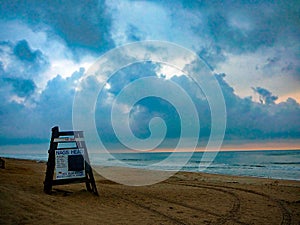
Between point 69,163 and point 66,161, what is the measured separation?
6.2 inches

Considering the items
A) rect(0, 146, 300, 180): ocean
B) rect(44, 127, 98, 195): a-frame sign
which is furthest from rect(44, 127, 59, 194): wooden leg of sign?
rect(0, 146, 300, 180): ocean

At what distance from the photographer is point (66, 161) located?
37.1ft

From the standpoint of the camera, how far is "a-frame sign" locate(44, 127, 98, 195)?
1108cm

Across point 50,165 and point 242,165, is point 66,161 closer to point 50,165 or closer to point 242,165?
point 50,165

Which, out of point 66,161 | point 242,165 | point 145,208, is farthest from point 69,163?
A: point 242,165

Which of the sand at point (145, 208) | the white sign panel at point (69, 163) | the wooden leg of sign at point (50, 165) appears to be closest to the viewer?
the sand at point (145, 208)

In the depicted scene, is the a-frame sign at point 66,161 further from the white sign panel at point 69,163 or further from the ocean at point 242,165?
the ocean at point 242,165

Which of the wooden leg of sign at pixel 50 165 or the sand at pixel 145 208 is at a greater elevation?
the wooden leg of sign at pixel 50 165

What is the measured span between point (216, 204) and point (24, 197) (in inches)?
304

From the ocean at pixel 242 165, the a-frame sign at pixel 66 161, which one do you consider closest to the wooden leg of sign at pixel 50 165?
the a-frame sign at pixel 66 161

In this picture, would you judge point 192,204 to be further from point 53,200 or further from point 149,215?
point 53,200

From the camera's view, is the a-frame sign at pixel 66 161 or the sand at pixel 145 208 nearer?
the sand at pixel 145 208

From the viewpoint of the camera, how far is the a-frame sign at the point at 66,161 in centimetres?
1108

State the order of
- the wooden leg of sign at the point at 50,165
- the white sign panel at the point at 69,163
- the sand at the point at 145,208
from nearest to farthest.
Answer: the sand at the point at 145,208
the wooden leg of sign at the point at 50,165
the white sign panel at the point at 69,163
